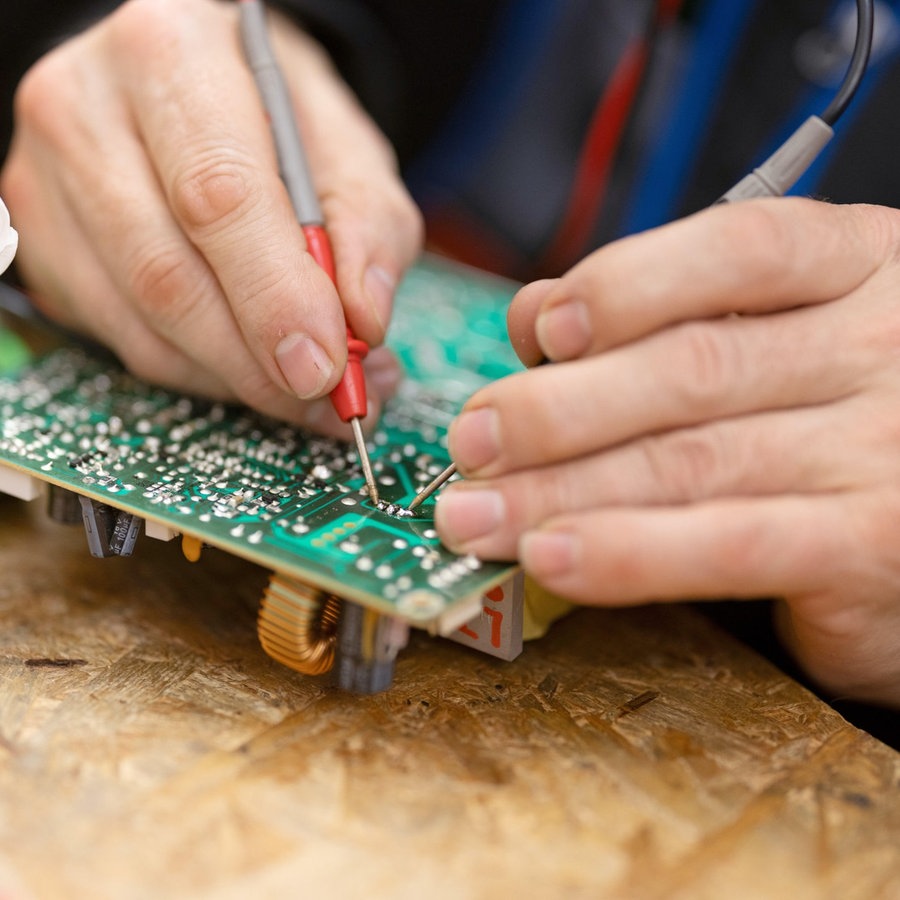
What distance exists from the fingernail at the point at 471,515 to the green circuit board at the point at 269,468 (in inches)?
1.2

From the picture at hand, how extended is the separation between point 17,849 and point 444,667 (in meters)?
0.45

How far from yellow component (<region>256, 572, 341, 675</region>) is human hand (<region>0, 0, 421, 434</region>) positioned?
0.30 m

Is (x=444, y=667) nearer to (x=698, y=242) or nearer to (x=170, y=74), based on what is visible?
(x=698, y=242)

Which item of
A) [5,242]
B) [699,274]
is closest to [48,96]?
[5,242]

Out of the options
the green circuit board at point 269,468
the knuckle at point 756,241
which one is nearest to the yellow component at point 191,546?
the green circuit board at point 269,468

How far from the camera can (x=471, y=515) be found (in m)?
0.85

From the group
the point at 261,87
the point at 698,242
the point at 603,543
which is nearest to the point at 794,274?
the point at 698,242

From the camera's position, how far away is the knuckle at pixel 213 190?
107cm

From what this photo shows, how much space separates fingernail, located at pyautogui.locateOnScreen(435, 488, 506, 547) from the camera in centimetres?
85

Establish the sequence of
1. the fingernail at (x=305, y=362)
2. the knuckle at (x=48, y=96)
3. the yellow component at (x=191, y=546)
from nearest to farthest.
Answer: the yellow component at (x=191, y=546), the fingernail at (x=305, y=362), the knuckle at (x=48, y=96)

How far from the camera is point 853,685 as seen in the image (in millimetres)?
1021

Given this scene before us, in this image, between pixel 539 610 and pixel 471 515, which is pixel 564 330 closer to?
pixel 471 515

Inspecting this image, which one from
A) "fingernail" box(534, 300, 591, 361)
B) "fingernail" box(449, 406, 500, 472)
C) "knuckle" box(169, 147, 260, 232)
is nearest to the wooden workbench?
"fingernail" box(449, 406, 500, 472)

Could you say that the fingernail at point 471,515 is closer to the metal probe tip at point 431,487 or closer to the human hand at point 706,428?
the human hand at point 706,428
